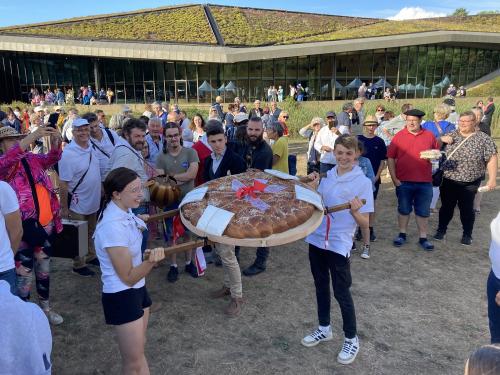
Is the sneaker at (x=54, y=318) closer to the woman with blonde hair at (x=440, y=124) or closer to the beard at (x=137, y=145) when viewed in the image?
the beard at (x=137, y=145)

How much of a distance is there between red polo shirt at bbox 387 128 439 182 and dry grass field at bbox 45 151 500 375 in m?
1.21

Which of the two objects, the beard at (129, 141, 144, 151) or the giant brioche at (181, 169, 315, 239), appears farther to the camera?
the beard at (129, 141, 144, 151)

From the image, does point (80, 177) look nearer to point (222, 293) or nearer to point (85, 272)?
point (85, 272)

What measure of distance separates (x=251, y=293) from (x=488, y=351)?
371 cm

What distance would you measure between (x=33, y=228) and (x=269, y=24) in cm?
3714

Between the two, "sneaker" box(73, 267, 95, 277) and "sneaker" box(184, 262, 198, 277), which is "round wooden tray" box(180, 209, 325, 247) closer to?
"sneaker" box(184, 262, 198, 277)

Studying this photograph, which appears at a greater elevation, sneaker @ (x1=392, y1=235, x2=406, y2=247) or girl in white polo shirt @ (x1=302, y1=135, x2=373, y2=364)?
girl in white polo shirt @ (x1=302, y1=135, x2=373, y2=364)

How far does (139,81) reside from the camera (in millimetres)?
33375

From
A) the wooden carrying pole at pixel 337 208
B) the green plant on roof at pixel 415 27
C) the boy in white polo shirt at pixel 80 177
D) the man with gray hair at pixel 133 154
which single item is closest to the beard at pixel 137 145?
the man with gray hair at pixel 133 154

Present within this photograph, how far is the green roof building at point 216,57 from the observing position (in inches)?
1172

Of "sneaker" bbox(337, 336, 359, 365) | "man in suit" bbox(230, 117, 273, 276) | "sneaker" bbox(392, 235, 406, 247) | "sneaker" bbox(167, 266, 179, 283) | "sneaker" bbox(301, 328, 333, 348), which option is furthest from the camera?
"sneaker" bbox(392, 235, 406, 247)

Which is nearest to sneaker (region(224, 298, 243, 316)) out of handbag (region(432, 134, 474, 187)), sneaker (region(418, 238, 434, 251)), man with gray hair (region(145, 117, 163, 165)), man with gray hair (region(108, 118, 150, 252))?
man with gray hair (region(108, 118, 150, 252))

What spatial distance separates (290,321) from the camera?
13.7 ft

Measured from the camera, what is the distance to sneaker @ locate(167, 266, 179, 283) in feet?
16.6
